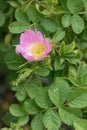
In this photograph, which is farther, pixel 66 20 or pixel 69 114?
pixel 66 20

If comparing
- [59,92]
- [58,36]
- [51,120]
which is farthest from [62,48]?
[51,120]

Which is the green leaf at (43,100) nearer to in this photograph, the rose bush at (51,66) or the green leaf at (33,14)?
the rose bush at (51,66)

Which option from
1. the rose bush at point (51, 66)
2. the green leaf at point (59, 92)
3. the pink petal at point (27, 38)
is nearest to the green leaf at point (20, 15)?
the rose bush at point (51, 66)

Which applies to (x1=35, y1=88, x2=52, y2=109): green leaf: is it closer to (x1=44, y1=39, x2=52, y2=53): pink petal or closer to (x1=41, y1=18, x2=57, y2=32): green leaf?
(x1=44, y1=39, x2=52, y2=53): pink petal

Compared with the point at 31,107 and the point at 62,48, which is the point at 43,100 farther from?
the point at 62,48

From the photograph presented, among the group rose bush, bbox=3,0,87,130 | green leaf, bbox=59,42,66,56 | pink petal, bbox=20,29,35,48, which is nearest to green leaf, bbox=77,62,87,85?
rose bush, bbox=3,0,87,130

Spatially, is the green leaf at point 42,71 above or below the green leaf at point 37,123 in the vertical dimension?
above

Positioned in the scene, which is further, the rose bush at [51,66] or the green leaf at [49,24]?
the green leaf at [49,24]

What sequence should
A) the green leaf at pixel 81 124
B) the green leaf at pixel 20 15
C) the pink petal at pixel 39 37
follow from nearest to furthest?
the green leaf at pixel 81 124 → the pink petal at pixel 39 37 → the green leaf at pixel 20 15
